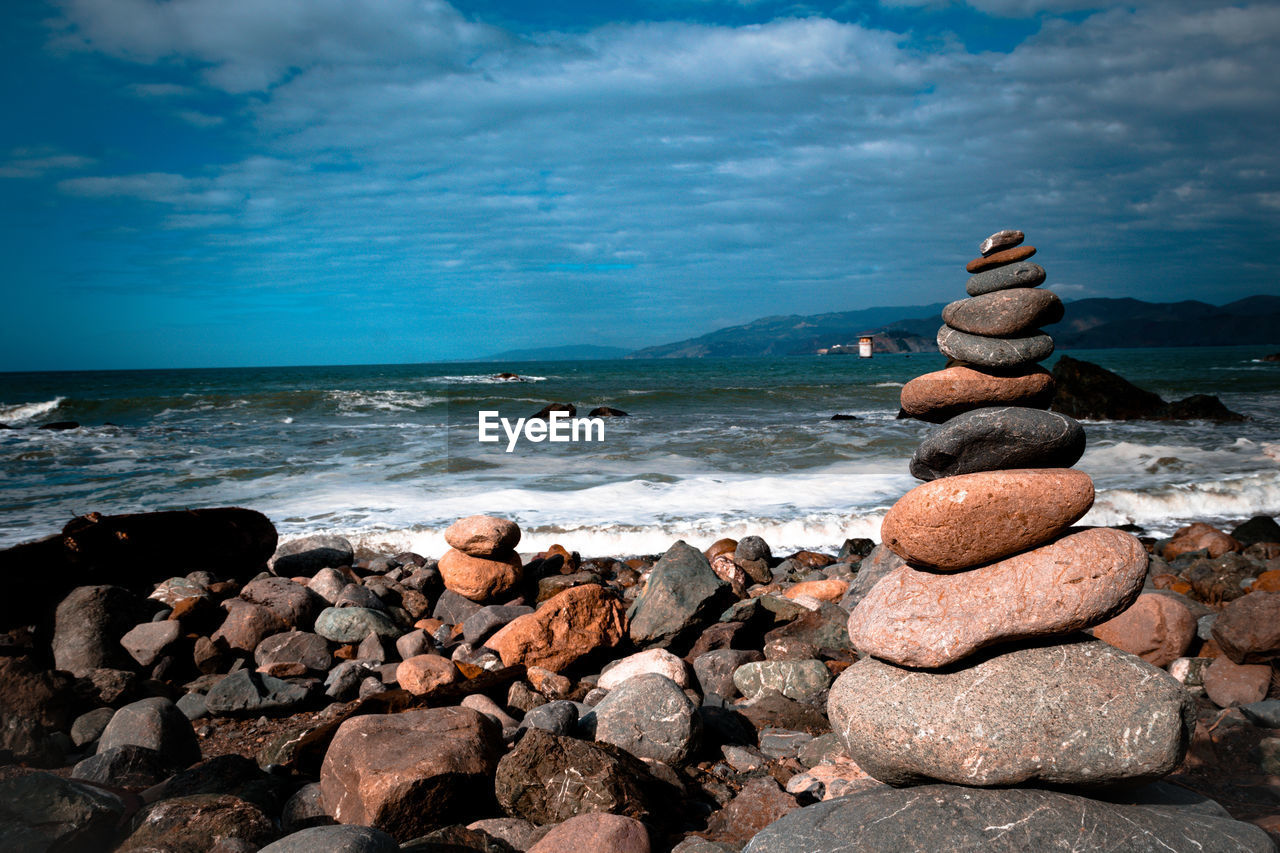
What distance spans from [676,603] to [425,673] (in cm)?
202

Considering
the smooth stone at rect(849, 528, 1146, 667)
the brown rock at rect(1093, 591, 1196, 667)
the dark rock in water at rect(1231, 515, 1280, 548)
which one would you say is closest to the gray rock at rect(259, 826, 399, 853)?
the smooth stone at rect(849, 528, 1146, 667)

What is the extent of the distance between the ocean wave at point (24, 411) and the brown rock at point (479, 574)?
3479 centimetres

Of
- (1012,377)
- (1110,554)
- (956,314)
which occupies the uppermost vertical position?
(956,314)

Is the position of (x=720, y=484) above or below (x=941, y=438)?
below

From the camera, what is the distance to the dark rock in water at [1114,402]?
22375 millimetres

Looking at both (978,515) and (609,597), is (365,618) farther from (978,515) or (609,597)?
(978,515)

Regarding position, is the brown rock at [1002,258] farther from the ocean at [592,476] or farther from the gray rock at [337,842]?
the ocean at [592,476]

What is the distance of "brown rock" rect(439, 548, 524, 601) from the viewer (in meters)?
7.48

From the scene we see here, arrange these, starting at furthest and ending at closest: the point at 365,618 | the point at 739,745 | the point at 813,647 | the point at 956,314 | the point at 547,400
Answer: the point at 547,400 → the point at 365,618 → the point at 813,647 → the point at 739,745 → the point at 956,314

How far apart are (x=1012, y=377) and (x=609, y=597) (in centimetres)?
358

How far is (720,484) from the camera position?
1330cm

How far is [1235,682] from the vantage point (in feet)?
16.4

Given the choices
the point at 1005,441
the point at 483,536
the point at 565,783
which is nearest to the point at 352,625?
the point at 483,536

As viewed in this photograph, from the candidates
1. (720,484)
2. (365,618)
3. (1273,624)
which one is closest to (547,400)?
(720,484)
